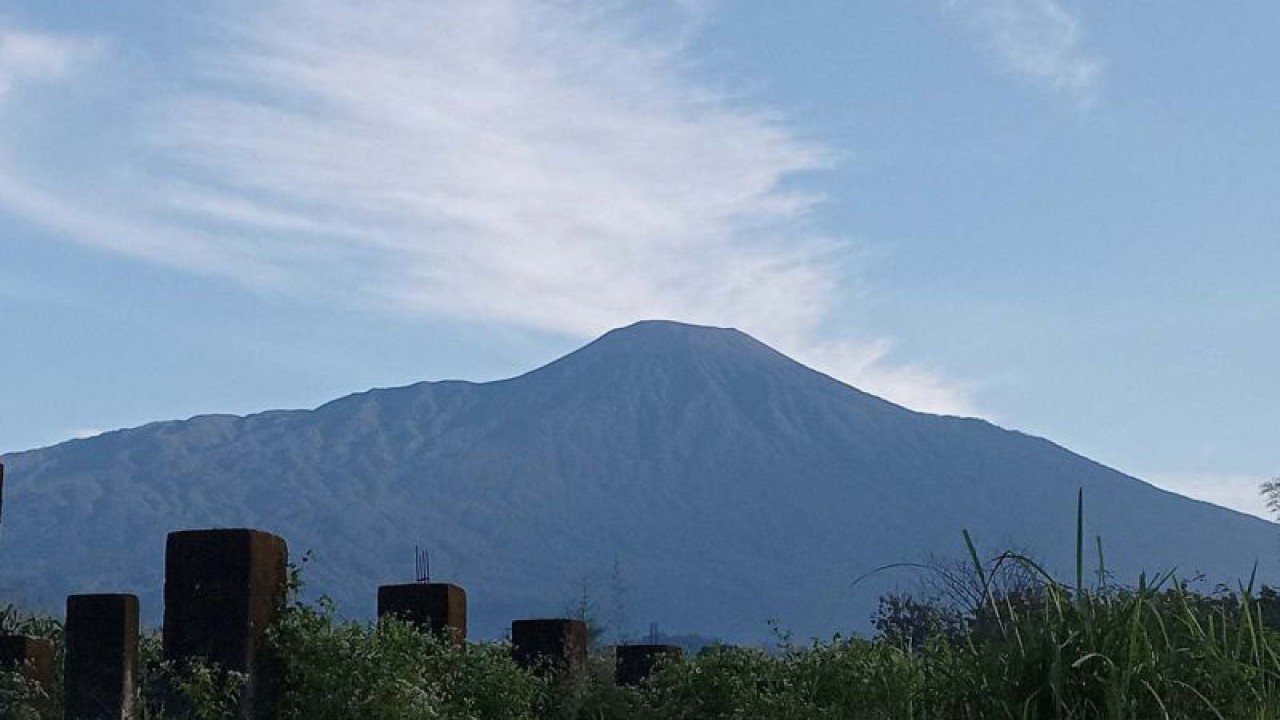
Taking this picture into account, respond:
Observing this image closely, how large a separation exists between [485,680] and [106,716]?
12.8 ft

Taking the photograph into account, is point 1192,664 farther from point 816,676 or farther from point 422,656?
point 816,676

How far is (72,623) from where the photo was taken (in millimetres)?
11156

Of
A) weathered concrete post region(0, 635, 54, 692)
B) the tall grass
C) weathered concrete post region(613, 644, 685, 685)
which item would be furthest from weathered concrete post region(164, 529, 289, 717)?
weathered concrete post region(613, 644, 685, 685)

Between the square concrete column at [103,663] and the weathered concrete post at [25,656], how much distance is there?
3.97 feet

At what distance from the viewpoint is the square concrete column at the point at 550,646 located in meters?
15.9

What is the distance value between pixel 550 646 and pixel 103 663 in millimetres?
5466

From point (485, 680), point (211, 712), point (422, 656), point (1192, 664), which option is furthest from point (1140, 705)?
point (485, 680)

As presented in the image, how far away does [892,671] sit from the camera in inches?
532

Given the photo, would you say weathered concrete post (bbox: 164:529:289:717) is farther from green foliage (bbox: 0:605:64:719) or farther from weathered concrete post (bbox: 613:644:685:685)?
weathered concrete post (bbox: 613:644:685:685)

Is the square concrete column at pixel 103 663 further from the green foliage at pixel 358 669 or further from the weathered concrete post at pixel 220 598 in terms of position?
the green foliage at pixel 358 669

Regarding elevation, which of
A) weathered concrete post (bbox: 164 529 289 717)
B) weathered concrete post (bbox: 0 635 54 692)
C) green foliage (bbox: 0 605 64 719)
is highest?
weathered concrete post (bbox: 164 529 289 717)

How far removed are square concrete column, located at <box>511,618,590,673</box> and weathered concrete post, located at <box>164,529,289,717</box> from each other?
14.5 feet

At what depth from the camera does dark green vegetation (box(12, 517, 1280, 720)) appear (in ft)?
20.1

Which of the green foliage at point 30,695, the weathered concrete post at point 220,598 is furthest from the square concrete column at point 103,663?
the green foliage at point 30,695
